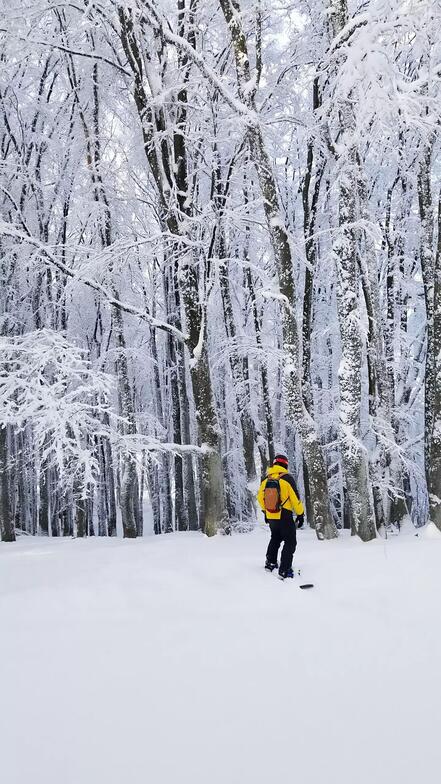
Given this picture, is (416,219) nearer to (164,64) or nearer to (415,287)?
(415,287)

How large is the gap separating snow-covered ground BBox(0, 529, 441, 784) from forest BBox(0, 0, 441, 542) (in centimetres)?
252

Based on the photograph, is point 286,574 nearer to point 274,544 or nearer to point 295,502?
point 274,544

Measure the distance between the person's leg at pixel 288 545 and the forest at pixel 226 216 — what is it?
2296 millimetres

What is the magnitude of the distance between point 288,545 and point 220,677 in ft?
A: 9.64

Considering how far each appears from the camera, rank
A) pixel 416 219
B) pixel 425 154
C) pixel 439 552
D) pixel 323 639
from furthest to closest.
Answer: pixel 416 219 < pixel 425 154 < pixel 439 552 < pixel 323 639

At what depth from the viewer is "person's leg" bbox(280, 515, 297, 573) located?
6.29 metres

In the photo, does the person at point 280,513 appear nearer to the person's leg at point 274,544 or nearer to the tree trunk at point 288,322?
the person's leg at point 274,544

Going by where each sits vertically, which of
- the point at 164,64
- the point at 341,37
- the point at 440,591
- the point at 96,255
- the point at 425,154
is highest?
the point at 164,64

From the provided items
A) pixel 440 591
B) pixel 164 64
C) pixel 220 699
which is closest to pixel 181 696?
pixel 220 699

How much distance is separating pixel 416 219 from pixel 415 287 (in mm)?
1825

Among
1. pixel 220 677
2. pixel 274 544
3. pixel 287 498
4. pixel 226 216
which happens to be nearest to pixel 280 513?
pixel 287 498

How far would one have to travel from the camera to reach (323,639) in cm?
425

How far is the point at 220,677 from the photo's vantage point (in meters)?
3.58

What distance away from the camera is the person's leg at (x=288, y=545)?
20.6 ft
